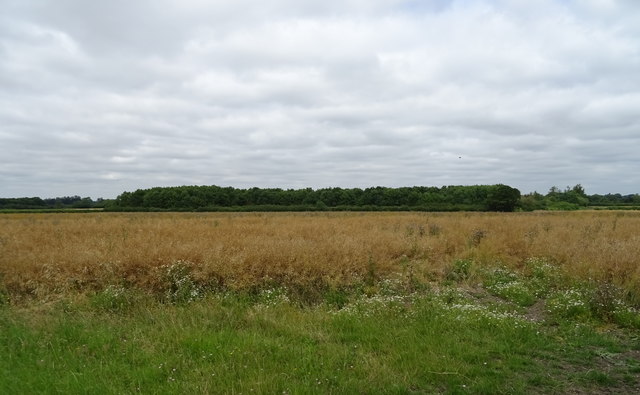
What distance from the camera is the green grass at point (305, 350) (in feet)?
15.2

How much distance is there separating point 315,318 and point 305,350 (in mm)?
1705

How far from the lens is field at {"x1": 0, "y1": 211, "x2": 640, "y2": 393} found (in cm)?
483

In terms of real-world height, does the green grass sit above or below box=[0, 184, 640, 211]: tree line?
below

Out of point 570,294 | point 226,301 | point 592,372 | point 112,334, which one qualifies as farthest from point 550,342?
point 112,334

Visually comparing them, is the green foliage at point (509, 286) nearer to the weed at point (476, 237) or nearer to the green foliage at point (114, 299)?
the weed at point (476, 237)

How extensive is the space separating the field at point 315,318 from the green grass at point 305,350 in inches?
1.1

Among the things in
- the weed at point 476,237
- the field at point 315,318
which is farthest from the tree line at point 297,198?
the field at point 315,318

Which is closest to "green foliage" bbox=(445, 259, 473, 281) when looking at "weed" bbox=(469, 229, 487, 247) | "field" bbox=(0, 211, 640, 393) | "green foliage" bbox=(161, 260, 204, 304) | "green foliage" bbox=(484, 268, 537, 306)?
"field" bbox=(0, 211, 640, 393)

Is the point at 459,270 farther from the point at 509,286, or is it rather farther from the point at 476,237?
the point at 476,237

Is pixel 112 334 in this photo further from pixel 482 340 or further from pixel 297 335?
pixel 482 340

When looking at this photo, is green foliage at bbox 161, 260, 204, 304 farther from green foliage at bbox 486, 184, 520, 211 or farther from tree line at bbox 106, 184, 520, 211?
green foliage at bbox 486, 184, 520, 211

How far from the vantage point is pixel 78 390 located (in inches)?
173

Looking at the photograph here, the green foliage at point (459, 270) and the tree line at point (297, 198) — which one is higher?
the tree line at point (297, 198)

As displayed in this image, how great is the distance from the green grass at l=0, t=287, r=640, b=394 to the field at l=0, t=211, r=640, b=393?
3 centimetres
